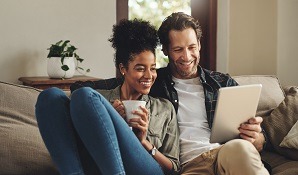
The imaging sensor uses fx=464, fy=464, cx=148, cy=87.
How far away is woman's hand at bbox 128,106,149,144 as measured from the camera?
1.61 metres

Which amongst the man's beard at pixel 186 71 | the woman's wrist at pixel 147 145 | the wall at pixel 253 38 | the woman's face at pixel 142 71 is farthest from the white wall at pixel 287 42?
the woman's wrist at pixel 147 145

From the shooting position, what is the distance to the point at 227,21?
3795 millimetres

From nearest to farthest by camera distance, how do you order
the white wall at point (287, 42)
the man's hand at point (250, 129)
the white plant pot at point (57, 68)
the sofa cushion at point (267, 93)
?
the man's hand at point (250, 129), the sofa cushion at point (267, 93), the white plant pot at point (57, 68), the white wall at point (287, 42)

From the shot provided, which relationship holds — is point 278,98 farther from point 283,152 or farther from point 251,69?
point 251,69

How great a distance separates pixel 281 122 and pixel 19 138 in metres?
1.25

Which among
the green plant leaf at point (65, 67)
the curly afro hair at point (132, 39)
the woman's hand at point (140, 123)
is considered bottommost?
the woman's hand at point (140, 123)

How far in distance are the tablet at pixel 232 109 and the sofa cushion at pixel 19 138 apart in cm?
66

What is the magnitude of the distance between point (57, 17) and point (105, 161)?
1974 millimetres

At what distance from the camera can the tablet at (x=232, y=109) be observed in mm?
1741

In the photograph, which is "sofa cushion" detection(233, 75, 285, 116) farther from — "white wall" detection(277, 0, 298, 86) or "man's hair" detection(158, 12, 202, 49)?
"white wall" detection(277, 0, 298, 86)

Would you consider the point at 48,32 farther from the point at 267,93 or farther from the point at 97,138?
the point at 97,138

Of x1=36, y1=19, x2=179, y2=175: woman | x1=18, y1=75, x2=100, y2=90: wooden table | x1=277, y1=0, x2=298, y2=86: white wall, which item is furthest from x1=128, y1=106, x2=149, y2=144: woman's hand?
x1=277, y1=0, x2=298, y2=86: white wall

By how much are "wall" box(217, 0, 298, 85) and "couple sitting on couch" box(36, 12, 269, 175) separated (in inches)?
64.7

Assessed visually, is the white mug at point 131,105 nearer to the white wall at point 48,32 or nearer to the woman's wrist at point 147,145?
the woman's wrist at point 147,145
